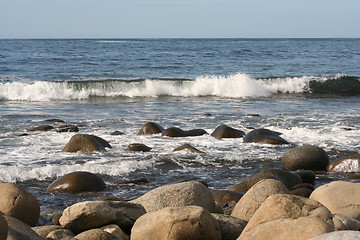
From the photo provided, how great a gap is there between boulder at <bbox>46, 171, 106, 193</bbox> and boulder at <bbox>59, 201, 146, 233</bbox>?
260cm

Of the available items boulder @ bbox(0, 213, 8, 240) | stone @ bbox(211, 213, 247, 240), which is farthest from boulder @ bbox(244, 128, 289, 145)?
boulder @ bbox(0, 213, 8, 240)

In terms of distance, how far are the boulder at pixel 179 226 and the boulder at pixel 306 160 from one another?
191 inches

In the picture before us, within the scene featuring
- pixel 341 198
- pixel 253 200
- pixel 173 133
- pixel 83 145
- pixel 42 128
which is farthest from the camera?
pixel 42 128

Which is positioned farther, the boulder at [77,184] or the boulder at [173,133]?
the boulder at [173,133]

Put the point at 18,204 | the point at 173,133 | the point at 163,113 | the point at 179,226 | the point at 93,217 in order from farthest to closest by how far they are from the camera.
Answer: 1. the point at 163,113
2. the point at 173,133
3. the point at 18,204
4. the point at 93,217
5. the point at 179,226

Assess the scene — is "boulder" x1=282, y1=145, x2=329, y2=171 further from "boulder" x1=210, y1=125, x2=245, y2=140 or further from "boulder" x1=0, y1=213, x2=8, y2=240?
"boulder" x1=0, y1=213, x2=8, y2=240

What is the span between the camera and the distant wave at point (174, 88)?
23.7 meters

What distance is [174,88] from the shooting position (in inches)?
1007

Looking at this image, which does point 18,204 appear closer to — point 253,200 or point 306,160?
point 253,200

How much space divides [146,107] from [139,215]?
13972 mm

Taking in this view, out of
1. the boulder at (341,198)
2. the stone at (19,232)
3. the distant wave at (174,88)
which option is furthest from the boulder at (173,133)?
the distant wave at (174,88)

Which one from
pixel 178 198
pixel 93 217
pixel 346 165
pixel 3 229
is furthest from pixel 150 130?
pixel 3 229

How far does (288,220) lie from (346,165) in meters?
5.48

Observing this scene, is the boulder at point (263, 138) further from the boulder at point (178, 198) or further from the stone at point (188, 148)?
→ the boulder at point (178, 198)
